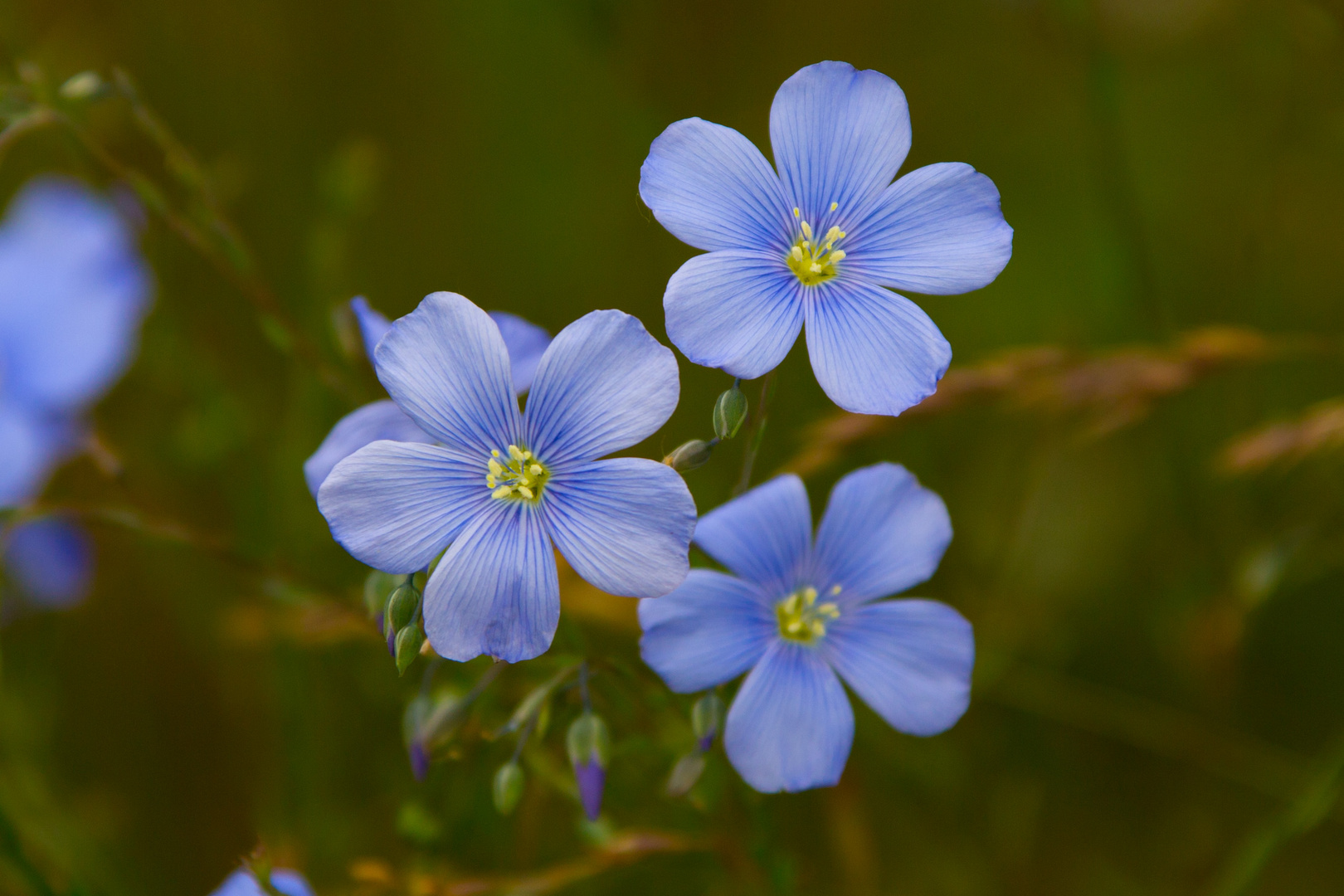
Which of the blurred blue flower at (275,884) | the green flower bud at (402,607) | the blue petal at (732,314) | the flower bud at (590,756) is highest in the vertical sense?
the blue petal at (732,314)

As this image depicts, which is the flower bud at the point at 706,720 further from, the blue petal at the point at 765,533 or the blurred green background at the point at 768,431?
the blurred green background at the point at 768,431

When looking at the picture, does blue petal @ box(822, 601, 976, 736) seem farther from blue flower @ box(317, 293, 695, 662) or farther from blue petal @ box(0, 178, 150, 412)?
blue petal @ box(0, 178, 150, 412)

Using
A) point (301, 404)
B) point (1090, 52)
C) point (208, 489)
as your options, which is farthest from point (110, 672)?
point (1090, 52)

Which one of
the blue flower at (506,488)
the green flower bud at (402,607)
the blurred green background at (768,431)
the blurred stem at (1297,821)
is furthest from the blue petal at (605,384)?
the blurred stem at (1297,821)

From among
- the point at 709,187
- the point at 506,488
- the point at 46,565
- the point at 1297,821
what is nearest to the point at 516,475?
the point at 506,488

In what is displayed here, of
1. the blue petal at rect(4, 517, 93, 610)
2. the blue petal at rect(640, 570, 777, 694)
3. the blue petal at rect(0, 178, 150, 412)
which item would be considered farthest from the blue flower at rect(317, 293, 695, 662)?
the blue petal at rect(4, 517, 93, 610)
